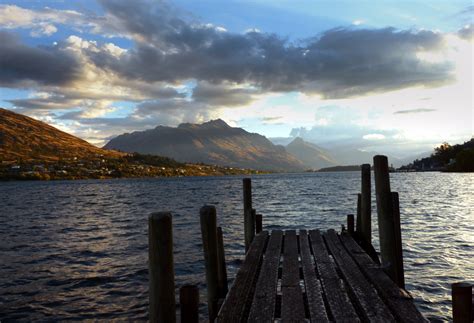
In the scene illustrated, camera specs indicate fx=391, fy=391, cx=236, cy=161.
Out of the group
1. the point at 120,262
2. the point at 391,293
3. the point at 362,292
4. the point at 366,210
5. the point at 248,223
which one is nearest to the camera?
the point at 391,293

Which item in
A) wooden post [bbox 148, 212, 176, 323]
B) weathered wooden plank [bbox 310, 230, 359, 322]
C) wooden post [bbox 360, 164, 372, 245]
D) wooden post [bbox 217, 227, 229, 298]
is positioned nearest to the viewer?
wooden post [bbox 148, 212, 176, 323]

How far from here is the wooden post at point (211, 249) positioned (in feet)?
29.8

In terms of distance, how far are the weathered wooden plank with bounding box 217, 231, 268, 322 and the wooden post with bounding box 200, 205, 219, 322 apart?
0.59 meters

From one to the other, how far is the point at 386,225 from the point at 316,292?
127 inches

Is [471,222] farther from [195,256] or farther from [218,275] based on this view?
[218,275]

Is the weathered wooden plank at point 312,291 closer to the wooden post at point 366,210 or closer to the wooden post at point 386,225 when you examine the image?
the wooden post at point 386,225

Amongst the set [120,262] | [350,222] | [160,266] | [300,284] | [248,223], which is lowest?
[120,262]

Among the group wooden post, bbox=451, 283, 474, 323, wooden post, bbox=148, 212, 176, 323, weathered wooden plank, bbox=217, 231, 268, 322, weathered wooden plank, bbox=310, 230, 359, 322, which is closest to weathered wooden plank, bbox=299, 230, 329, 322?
weathered wooden plank, bbox=310, 230, 359, 322

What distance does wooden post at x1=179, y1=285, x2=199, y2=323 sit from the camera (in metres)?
7.21

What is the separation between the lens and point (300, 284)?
938 centimetres

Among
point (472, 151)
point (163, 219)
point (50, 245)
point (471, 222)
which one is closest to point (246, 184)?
point (163, 219)

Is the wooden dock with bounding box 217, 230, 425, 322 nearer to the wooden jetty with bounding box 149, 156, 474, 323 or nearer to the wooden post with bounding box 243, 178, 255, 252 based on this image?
the wooden jetty with bounding box 149, 156, 474, 323

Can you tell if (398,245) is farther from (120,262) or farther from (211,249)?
(120,262)

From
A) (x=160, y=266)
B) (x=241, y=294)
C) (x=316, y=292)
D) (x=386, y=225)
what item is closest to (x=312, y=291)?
(x=316, y=292)
